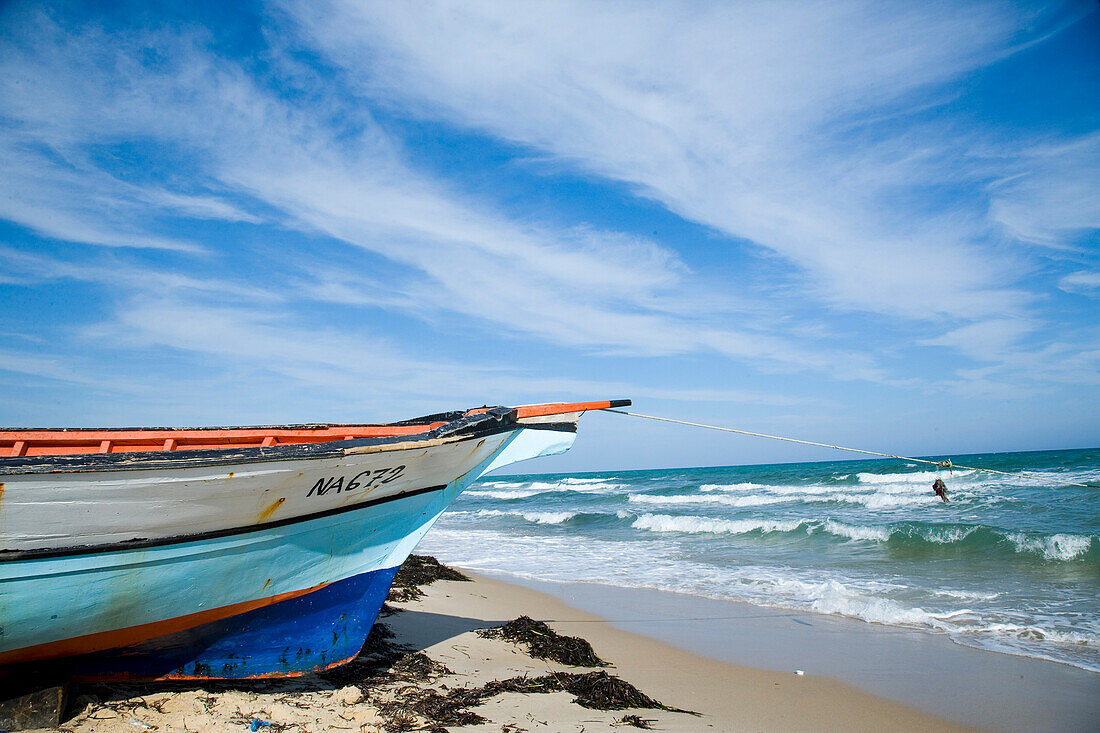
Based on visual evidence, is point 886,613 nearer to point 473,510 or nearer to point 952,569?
point 952,569

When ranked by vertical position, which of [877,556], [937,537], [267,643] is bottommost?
[877,556]

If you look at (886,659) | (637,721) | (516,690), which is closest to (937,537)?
(886,659)

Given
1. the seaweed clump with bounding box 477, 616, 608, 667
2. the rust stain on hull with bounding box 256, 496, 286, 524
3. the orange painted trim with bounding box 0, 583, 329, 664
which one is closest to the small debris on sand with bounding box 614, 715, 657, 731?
the seaweed clump with bounding box 477, 616, 608, 667

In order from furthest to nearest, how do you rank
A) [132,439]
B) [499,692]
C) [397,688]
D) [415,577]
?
[415,577] < [132,439] < [499,692] < [397,688]

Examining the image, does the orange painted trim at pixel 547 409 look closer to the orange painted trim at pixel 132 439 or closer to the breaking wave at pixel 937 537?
the orange painted trim at pixel 132 439

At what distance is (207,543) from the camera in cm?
368

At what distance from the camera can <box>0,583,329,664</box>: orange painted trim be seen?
3.38 meters

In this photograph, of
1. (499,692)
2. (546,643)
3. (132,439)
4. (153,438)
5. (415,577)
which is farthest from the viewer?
(415,577)

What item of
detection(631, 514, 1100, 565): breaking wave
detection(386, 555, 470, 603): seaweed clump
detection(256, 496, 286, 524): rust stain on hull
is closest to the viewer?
detection(256, 496, 286, 524): rust stain on hull

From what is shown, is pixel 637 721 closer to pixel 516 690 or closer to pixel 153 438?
pixel 516 690

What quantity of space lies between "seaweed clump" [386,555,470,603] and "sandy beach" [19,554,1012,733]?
1.10 meters

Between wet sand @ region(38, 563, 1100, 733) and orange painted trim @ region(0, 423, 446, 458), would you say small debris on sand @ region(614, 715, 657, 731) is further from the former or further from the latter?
orange painted trim @ region(0, 423, 446, 458)

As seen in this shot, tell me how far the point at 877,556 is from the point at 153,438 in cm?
1206

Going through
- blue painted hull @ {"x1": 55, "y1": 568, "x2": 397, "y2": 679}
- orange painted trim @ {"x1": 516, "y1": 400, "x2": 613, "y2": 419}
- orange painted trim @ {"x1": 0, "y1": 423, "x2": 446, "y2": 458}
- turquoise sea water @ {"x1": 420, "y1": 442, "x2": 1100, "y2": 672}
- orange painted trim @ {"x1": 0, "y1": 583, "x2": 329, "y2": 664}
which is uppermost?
orange painted trim @ {"x1": 516, "y1": 400, "x2": 613, "y2": 419}
